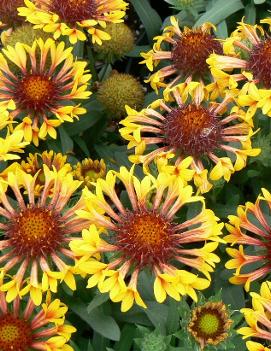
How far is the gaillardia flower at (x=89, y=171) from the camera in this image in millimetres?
2230

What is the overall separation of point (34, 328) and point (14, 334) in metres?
0.06

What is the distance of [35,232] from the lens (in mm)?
1797

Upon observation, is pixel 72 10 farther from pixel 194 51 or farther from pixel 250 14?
pixel 250 14

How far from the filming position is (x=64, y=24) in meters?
2.29

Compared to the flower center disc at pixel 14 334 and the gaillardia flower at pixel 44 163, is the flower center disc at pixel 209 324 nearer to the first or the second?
the flower center disc at pixel 14 334

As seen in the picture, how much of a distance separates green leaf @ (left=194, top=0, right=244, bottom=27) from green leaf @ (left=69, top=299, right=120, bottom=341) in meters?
1.34

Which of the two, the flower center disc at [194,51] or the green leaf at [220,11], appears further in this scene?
the green leaf at [220,11]

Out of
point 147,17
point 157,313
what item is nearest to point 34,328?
point 157,313

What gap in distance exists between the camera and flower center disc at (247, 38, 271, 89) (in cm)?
213

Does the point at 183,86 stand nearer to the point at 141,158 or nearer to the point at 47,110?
the point at 141,158

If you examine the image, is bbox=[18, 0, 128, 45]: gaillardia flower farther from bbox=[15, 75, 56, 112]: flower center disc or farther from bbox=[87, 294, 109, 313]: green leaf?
bbox=[87, 294, 109, 313]: green leaf

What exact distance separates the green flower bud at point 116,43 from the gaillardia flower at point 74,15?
0.12 metres

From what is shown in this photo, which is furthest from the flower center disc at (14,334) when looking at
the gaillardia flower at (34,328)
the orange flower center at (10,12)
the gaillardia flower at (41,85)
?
the orange flower center at (10,12)

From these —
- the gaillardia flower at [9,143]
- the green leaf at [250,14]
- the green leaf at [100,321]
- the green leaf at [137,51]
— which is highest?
the gaillardia flower at [9,143]
